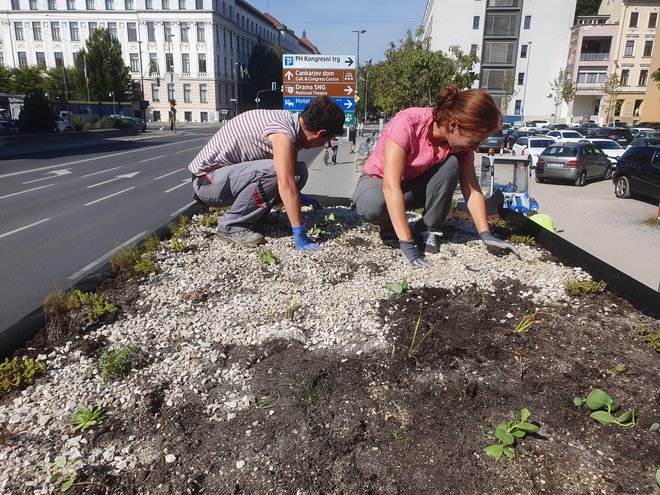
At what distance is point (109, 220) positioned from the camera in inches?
373

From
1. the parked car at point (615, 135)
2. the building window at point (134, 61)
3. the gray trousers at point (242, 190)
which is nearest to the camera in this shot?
the gray trousers at point (242, 190)

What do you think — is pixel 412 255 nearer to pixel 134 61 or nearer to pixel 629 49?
pixel 629 49

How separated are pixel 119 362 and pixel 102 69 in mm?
64754

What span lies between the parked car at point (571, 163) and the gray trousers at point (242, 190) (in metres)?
15.3

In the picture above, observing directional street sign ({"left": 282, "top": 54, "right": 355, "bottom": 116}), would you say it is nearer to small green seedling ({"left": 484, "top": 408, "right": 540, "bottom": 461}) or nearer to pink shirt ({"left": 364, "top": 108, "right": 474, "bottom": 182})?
pink shirt ({"left": 364, "top": 108, "right": 474, "bottom": 182})

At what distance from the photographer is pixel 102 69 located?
57.1m

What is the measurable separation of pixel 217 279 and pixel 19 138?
28990 mm

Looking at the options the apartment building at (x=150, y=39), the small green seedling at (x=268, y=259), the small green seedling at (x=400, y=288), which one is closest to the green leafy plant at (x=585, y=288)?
the small green seedling at (x=400, y=288)

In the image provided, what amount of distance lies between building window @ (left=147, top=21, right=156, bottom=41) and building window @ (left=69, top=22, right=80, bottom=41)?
38.8ft

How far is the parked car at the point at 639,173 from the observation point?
12953 millimetres

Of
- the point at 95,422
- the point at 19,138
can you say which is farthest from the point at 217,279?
the point at 19,138

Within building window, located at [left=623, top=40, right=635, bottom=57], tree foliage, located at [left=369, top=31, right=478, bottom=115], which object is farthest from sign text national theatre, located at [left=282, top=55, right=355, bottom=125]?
building window, located at [left=623, top=40, right=635, bottom=57]

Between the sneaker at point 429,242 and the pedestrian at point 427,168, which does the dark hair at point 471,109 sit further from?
the sneaker at point 429,242

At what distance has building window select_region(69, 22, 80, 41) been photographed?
75.8 meters
